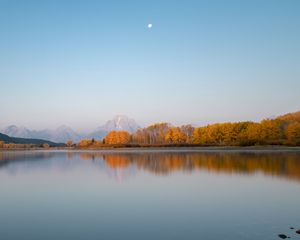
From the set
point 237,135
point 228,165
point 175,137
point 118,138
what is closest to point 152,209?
point 228,165

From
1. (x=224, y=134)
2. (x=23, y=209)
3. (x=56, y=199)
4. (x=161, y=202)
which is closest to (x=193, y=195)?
(x=161, y=202)

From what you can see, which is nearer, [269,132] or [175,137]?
[269,132]

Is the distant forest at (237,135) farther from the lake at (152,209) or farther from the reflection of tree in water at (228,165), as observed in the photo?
the lake at (152,209)

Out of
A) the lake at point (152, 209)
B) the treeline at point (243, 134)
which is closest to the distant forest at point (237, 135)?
the treeline at point (243, 134)

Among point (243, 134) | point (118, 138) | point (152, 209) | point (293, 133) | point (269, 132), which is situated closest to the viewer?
point (152, 209)

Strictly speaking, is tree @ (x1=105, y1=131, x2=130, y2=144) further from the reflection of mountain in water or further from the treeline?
the reflection of mountain in water

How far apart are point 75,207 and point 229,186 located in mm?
8965

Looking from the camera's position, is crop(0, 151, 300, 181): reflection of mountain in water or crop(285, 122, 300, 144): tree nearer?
crop(0, 151, 300, 181): reflection of mountain in water

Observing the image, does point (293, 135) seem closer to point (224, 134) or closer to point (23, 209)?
point (224, 134)

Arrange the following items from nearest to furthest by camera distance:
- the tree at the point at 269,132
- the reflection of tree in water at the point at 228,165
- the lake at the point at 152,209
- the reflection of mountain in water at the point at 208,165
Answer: the lake at the point at 152,209, the reflection of tree in water at the point at 228,165, the reflection of mountain in water at the point at 208,165, the tree at the point at 269,132

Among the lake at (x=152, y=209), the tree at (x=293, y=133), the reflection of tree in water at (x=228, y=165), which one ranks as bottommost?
the lake at (x=152, y=209)

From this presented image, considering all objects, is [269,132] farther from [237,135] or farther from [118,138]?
[118,138]

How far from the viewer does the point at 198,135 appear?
364 ft

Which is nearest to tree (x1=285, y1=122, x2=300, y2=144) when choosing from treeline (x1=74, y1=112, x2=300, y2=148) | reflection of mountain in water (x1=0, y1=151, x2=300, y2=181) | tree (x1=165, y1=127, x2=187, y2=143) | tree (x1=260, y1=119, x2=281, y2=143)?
treeline (x1=74, y1=112, x2=300, y2=148)
